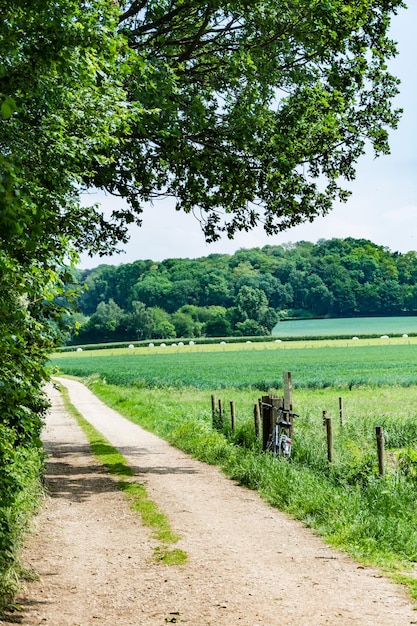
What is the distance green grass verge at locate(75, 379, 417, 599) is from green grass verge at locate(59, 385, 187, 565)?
6.66 feet

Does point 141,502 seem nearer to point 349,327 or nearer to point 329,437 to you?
point 329,437

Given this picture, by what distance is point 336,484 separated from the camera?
14.8m

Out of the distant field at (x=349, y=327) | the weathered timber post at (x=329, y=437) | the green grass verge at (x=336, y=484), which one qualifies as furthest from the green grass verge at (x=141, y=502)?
the distant field at (x=349, y=327)

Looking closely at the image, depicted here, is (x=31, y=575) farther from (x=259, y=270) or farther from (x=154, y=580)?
(x=259, y=270)

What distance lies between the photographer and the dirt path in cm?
871

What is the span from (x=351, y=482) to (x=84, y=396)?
119ft

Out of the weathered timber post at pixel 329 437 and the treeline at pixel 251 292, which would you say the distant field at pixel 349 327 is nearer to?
the treeline at pixel 251 292

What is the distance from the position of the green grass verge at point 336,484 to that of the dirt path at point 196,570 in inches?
14.2

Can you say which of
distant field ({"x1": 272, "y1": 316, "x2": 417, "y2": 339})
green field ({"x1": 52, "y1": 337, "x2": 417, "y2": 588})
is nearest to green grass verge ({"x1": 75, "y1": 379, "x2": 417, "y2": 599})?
green field ({"x1": 52, "y1": 337, "x2": 417, "y2": 588})

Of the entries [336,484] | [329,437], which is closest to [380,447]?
[336,484]

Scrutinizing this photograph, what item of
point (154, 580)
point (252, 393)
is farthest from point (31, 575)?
point (252, 393)

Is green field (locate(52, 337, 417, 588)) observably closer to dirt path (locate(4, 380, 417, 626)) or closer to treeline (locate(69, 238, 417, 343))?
dirt path (locate(4, 380, 417, 626))

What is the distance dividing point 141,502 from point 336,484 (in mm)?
3542

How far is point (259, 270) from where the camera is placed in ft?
613
